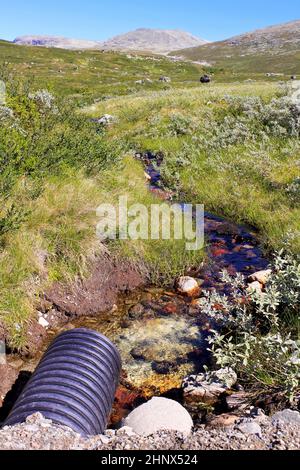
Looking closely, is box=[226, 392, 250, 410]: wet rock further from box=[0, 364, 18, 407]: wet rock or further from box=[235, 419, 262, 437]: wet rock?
box=[0, 364, 18, 407]: wet rock

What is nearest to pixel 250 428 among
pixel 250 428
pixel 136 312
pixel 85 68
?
pixel 250 428

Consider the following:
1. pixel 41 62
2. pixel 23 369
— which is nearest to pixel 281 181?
pixel 23 369

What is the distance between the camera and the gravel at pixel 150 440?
13.0 feet

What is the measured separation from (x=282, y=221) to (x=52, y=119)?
8.12 m

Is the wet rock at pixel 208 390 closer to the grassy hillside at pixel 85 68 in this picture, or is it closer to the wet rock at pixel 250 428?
the wet rock at pixel 250 428

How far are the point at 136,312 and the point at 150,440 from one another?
4131 mm

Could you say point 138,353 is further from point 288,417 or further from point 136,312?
point 288,417

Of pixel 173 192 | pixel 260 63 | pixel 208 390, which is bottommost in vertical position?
pixel 208 390

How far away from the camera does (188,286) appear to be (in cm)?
893

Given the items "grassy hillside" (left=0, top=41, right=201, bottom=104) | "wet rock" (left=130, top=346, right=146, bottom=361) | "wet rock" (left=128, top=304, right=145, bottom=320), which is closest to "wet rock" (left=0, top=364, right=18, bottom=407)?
"wet rock" (left=130, top=346, right=146, bottom=361)

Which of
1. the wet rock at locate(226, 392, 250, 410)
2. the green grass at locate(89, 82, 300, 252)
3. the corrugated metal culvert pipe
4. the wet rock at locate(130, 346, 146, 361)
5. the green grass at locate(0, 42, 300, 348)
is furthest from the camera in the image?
the green grass at locate(89, 82, 300, 252)

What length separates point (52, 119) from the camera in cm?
1430

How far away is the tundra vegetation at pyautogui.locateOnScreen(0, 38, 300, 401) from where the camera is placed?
6707mm

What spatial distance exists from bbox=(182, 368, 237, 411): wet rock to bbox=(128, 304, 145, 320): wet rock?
233 cm
